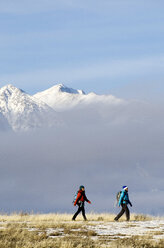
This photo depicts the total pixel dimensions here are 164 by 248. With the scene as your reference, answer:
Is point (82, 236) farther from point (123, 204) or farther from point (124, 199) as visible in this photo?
point (124, 199)

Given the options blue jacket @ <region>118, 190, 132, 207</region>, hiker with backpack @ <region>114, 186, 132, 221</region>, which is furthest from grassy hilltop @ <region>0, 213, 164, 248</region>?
blue jacket @ <region>118, 190, 132, 207</region>

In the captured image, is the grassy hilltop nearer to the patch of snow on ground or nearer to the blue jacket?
the patch of snow on ground

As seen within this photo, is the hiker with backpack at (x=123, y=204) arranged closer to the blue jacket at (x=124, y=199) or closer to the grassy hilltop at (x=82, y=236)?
the blue jacket at (x=124, y=199)

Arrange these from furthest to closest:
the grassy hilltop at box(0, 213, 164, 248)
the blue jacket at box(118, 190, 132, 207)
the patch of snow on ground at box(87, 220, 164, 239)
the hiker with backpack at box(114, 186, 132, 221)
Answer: the blue jacket at box(118, 190, 132, 207) → the hiker with backpack at box(114, 186, 132, 221) → the patch of snow on ground at box(87, 220, 164, 239) → the grassy hilltop at box(0, 213, 164, 248)

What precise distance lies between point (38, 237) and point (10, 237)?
105 cm

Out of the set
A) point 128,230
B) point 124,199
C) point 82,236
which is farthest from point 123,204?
point 82,236

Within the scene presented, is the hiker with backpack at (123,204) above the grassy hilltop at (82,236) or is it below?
above

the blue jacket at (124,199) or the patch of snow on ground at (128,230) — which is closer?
the patch of snow on ground at (128,230)

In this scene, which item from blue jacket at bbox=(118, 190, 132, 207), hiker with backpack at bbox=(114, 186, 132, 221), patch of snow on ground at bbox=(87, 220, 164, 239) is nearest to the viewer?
patch of snow on ground at bbox=(87, 220, 164, 239)

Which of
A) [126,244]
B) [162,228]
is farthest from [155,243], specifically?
[162,228]

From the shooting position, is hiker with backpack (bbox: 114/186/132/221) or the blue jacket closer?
hiker with backpack (bbox: 114/186/132/221)

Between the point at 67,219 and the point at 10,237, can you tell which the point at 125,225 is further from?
the point at 10,237

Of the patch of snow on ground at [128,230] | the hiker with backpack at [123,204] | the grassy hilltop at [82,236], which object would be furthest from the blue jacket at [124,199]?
the patch of snow on ground at [128,230]

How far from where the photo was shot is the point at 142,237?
20.7 meters
